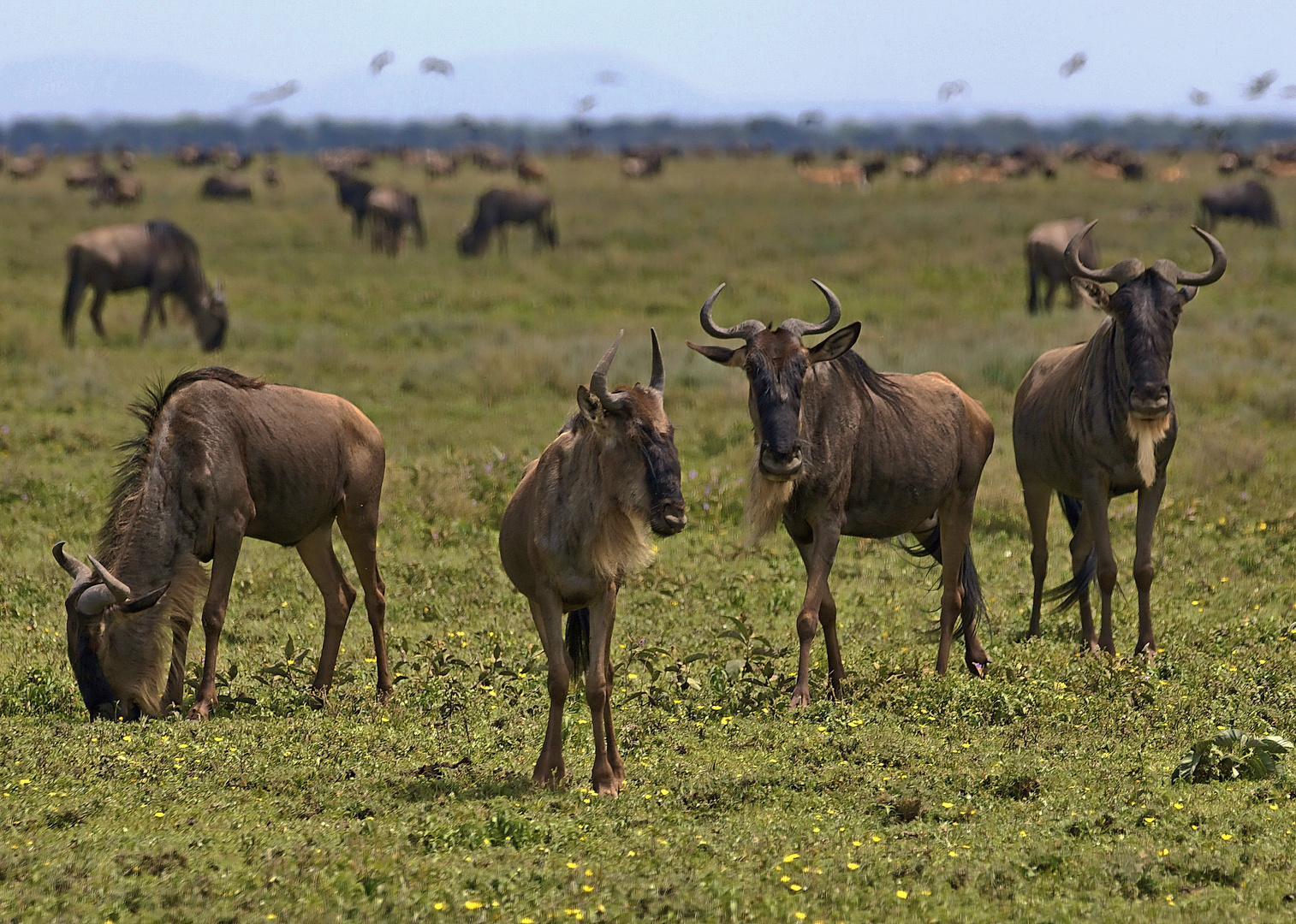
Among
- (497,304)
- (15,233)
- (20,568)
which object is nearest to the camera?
(20,568)

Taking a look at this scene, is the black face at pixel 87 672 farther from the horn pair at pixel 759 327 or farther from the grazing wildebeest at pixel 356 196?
the grazing wildebeest at pixel 356 196

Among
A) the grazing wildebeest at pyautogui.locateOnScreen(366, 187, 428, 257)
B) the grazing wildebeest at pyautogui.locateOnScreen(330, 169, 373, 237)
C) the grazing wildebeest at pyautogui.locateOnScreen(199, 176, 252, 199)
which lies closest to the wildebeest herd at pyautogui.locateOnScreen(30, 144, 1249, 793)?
the grazing wildebeest at pyautogui.locateOnScreen(366, 187, 428, 257)

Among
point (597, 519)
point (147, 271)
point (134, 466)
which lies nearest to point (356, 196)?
point (147, 271)

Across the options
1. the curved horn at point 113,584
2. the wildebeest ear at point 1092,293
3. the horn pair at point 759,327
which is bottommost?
the curved horn at point 113,584

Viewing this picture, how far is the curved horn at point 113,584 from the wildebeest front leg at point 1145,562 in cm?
615

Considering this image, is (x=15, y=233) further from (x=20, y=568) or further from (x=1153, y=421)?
(x=1153, y=421)

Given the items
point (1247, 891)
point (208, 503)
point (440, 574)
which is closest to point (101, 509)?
point (440, 574)

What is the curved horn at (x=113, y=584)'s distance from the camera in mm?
7746

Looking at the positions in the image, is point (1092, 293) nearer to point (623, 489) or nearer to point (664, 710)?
point (664, 710)

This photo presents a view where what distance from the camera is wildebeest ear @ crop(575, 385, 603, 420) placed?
21.6 feet

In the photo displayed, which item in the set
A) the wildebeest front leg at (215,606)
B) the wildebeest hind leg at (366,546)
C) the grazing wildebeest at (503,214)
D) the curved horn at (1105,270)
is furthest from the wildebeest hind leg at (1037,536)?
the grazing wildebeest at (503,214)

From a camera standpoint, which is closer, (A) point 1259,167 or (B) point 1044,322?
(B) point 1044,322

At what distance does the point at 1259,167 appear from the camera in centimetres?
5259

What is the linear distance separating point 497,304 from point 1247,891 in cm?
2204
